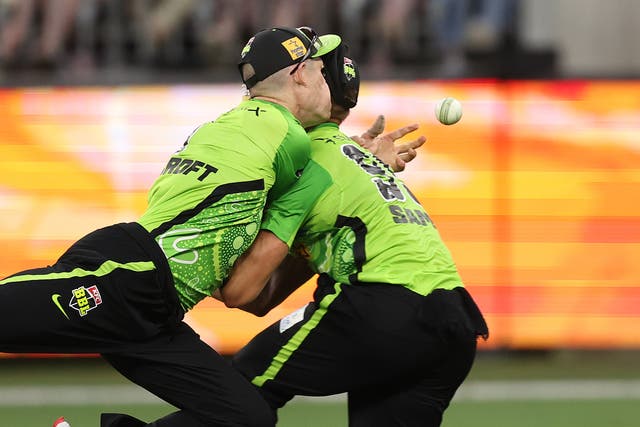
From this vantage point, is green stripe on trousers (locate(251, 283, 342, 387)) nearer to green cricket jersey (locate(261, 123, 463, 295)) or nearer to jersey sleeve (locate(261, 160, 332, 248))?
green cricket jersey (locate(261, 123, 463, 295))

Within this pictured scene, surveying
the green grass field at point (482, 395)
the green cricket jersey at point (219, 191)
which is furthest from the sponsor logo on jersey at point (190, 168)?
the green grass field at point (482, 395)

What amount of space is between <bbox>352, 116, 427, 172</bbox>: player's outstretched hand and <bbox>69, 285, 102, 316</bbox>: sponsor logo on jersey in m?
1.30

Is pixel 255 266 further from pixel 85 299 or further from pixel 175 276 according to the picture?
pixel 85 299

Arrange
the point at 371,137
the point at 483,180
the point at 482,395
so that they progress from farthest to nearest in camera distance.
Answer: the point at 483,180 → the point at 482,395 → the point at 371,137

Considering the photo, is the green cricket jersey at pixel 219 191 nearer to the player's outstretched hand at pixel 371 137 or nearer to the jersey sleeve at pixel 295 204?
the jersey sleeve at pixel 295 204

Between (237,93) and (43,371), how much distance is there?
7.30 ft

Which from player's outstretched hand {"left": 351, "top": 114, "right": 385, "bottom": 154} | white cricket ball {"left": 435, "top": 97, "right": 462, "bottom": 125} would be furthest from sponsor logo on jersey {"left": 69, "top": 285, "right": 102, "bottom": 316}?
white cricket ball {"left": 435, "top": 97, "right": 462, "bottom": 125}

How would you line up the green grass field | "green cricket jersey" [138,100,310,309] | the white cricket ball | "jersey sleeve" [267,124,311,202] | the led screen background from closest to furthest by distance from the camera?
"green cricket jersey" [138,100,310,309] < "jersey sleeve" [267,124,311,202] < the white cricket ball < the green grass field < the led screen background

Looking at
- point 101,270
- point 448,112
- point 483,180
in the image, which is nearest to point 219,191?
point 101,270

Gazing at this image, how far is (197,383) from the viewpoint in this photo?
13.8 feet

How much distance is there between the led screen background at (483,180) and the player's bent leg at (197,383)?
353 centimetres

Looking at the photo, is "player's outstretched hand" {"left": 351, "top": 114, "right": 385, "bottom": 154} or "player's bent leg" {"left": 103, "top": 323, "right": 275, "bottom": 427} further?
"player's outstretched hand" {"left": 351, "top": 114, "right": 385, "bottom": 154}

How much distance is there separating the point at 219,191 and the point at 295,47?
674mm

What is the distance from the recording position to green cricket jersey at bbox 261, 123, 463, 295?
4.31 metres
